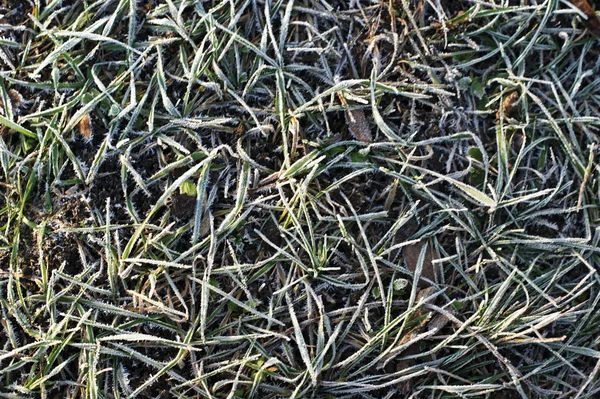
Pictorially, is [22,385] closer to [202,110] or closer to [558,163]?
[202,110]

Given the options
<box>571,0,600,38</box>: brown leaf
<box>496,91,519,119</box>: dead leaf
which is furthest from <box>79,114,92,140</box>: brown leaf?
<box>571,0,600,38</box>: brown leaf

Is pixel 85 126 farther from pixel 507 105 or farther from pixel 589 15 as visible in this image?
pixel 589 15

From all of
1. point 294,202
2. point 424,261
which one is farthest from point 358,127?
point 424,261

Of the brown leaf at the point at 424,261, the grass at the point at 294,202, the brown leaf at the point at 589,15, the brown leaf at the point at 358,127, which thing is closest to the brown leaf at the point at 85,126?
the grass at the point at 294,202

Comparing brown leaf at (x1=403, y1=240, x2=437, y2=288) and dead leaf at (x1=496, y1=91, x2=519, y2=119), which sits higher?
dead leaf at (x1=496, y1=91, x2=519, y2=119)

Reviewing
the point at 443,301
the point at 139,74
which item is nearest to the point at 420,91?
the point at 443,301

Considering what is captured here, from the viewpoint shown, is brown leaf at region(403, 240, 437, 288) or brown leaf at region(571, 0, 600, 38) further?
brown leaf at region(571, 0, 600, 38)

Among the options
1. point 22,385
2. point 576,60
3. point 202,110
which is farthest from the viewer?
point 576,60

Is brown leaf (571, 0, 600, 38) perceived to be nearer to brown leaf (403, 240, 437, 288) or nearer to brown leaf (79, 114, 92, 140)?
brown leaf (403, 240, 437, 288)
